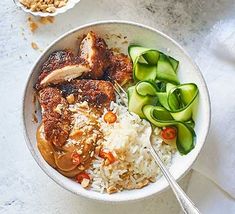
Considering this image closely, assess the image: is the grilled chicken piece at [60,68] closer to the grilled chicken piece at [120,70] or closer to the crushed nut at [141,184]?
the grilled chicken piece at [120,70]

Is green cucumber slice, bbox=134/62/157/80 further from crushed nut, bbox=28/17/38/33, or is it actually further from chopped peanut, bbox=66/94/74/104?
crushed nut, bbox=28/17/38/33

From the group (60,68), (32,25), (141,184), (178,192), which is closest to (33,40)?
(32,25)

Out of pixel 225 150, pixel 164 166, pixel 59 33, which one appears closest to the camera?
pixel 164 166

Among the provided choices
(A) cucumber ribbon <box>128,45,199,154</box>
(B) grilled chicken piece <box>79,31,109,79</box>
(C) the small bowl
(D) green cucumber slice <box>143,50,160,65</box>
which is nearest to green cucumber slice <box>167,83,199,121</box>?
(A) cucumber ribbon <box>128,45,199,154</box>

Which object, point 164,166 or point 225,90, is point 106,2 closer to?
point 225,90

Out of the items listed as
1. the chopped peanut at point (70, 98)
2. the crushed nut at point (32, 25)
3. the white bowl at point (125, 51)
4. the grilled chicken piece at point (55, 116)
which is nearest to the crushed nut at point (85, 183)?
the white bowl at point (125, 51)

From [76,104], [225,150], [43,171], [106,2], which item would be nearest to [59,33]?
[106,2]

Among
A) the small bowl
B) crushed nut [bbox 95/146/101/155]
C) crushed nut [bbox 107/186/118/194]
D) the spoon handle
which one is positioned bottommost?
crushed nut [bbox 107/186/118/194]
